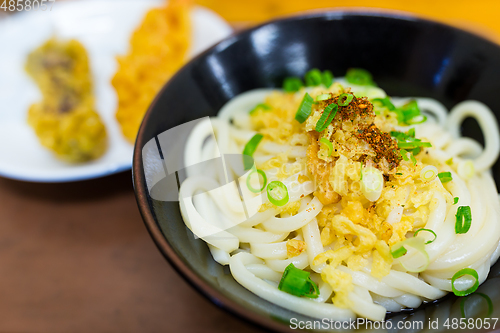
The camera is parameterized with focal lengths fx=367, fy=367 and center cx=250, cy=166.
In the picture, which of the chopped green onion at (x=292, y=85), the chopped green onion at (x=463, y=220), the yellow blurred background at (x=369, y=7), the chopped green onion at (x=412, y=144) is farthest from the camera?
the yellow blurred background at (x=369, y=7)

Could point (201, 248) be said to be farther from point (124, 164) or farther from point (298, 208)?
point (124, 164)

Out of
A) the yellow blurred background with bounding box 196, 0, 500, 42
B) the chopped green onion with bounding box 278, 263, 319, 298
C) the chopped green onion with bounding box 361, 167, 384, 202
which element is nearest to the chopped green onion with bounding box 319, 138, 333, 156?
the chopped green onion with bounding box 361, 167, 384, 202

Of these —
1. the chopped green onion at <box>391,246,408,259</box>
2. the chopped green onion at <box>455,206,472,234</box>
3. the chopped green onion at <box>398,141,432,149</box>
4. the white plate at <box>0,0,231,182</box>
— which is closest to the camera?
the chopped green onion at <box>391,246,408,259</box>

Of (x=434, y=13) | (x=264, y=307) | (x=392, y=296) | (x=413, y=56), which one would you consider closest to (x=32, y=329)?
(x=264, y=307)

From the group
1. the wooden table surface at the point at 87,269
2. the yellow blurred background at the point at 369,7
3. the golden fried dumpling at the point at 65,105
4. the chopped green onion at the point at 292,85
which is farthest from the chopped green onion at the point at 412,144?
the yellow blurred background at the point at 369,7

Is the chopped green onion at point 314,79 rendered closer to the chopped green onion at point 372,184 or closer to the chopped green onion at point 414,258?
the chopped green onion at point 372,184

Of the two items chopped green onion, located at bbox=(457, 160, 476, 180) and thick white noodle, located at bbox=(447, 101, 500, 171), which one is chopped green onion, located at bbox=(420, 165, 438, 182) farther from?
thick white noodle, located at bbox=(447, 101, 500, 171)
